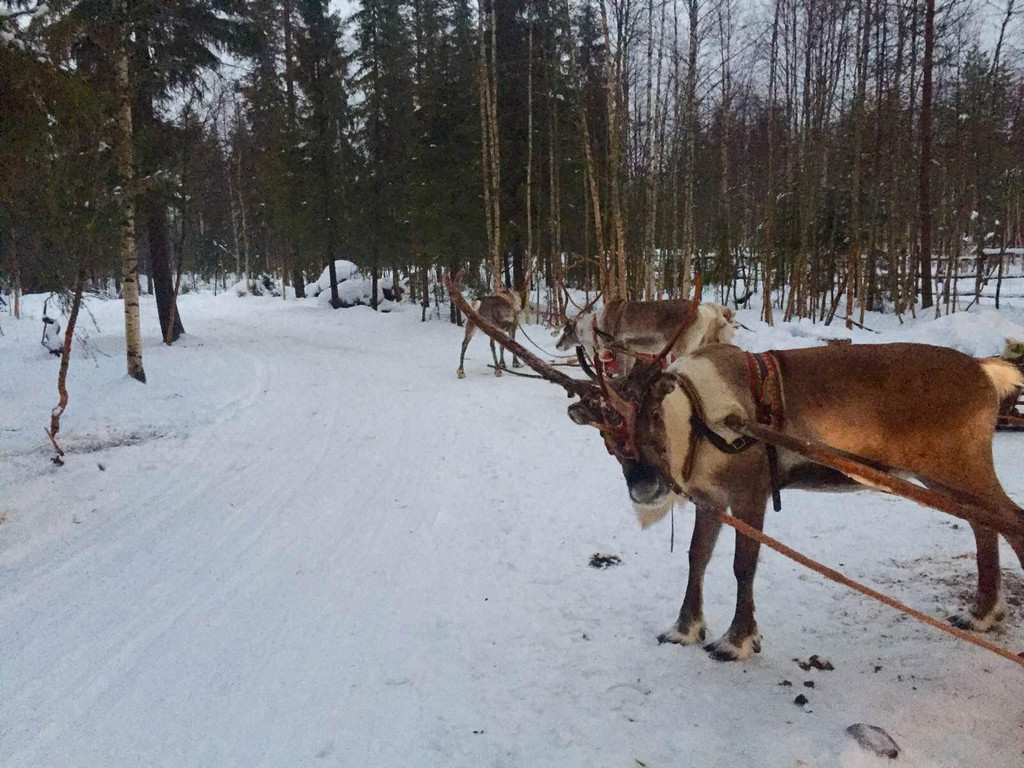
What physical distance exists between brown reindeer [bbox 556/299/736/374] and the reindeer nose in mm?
6312

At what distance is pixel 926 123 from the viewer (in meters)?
14.0

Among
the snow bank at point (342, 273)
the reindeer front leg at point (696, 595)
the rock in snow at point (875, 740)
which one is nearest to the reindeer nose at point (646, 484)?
the reindeer front leg at point (696, 595)

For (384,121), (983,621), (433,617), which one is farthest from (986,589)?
(384,121)

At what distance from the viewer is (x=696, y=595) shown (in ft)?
11.3

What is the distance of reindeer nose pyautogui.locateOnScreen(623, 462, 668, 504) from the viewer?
2.82 m

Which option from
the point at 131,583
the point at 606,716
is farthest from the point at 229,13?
the point at 606,716

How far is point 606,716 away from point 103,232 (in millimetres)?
8246

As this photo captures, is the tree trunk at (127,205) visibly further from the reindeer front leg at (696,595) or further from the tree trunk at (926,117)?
the tree trunk at (926,117)

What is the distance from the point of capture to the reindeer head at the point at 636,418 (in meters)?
2.72

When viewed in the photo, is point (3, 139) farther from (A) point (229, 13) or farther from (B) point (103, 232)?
(A) point (229, 13)

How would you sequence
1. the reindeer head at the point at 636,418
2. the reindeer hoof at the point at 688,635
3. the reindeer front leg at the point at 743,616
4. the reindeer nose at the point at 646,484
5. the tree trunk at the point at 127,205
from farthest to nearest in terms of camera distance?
the tree trunk at the point at 127,205
the reindeer hoof at the point at 688,635
the reindeer front leg at the point at 743,616
the reindeer nose at the point at 646,484
the reindeer head at the point at 636,418

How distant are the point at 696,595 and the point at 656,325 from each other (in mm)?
7070

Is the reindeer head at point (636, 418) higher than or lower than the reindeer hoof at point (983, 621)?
higher

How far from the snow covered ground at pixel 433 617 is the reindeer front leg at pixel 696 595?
0.10 m
